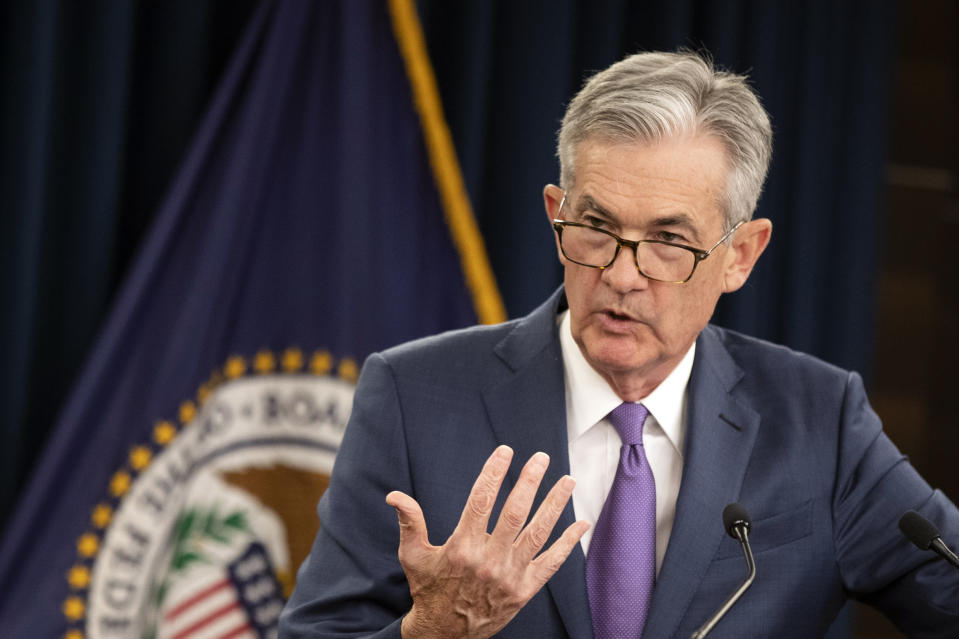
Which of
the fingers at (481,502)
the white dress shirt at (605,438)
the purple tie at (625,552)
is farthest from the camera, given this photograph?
the white dress shirt at (605,438)

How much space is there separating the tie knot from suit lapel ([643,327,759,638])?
77 millimetres

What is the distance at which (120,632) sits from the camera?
2.42 meters

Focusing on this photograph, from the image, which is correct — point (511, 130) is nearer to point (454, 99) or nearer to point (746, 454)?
point (454, 99)

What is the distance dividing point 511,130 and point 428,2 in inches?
16.8

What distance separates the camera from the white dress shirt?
1.66 m

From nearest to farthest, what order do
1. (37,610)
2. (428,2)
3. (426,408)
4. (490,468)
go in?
(490,468) < (426,408) < (37,610) < (428,2)

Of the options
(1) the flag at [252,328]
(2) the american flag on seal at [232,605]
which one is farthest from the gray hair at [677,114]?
(2) the american flag on seal at [232,605]

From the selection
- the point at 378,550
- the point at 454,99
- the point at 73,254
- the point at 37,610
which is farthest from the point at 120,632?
the point at 454,99

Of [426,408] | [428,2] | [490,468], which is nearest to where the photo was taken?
[490,468]

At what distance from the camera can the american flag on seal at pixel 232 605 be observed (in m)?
2.41

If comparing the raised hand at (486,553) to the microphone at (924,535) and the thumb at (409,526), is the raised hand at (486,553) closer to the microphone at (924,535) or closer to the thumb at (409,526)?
the thumb at (409,526)

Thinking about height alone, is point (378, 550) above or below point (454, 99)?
below

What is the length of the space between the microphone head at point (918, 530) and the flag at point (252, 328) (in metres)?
1.36

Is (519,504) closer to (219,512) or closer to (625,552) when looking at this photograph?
(625,552)
